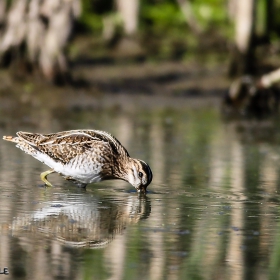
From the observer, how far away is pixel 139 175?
1154 cm

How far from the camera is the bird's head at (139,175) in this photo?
451 inches

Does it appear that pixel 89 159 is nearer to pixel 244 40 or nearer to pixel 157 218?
pixel 157 218

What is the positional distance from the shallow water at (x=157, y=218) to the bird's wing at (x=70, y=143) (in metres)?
0.44

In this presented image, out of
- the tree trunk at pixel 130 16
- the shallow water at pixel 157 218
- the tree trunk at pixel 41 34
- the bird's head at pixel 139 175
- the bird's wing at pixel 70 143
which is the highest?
the tree trunk at pixel 130 16

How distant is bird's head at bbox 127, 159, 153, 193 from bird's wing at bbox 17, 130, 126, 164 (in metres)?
0.42

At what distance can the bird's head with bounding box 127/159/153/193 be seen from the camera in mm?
11461

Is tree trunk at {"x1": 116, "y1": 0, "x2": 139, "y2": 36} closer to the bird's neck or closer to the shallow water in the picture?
the shallow water

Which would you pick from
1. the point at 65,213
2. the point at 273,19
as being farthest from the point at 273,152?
the point at 273,19

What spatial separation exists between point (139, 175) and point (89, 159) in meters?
0.66

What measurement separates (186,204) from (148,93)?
15.9 metres

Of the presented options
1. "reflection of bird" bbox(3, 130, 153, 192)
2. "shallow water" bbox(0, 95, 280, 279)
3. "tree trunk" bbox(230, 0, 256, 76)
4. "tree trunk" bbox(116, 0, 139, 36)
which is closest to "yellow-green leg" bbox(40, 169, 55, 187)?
"reflection of bird" bbox(3, 130, 153, 192)

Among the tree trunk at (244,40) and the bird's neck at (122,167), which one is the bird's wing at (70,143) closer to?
the bird's neck at (122,167)

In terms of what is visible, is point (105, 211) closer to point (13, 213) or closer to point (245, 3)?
point (13, 213)

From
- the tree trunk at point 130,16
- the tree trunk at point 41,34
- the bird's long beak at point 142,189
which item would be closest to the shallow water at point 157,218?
the bird's long beak at point 142,189
